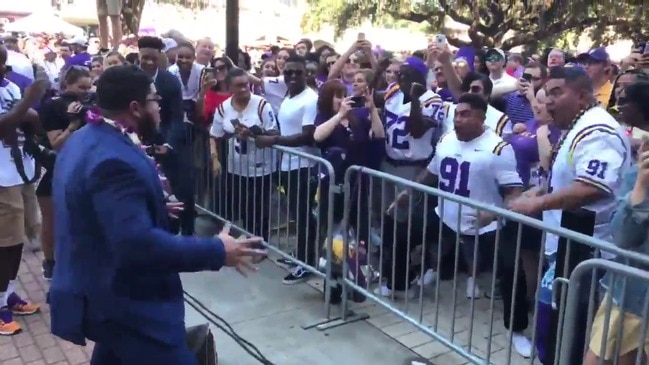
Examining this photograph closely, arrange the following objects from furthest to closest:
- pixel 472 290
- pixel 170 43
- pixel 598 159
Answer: pixel 170 43, pixel 472 290, pixel 598 159

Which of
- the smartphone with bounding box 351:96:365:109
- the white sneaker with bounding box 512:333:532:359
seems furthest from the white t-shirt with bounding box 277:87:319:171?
the white sneaker with bounding box 512:333:532:359

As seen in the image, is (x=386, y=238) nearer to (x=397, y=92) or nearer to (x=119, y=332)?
(x=397, y=92)

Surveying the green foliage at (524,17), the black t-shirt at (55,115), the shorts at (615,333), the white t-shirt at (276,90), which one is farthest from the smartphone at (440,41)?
the green foliage at (524,17)

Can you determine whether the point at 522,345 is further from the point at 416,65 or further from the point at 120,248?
the point at 120,248

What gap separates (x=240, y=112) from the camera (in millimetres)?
6137

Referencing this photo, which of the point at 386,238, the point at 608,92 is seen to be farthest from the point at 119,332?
the point at 608,92

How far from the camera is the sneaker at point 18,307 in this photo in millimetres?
5059

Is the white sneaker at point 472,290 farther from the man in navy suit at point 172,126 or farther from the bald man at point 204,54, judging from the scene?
the bald man at point 204,54

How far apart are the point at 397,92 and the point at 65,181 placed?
11.7ft

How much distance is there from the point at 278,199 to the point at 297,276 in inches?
26.7

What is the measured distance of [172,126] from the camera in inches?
247

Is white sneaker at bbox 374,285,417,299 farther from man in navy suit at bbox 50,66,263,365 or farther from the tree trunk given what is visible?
the tree trunk

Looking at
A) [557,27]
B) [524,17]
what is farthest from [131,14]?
[557,27]

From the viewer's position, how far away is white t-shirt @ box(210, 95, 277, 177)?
5926 millimetres
